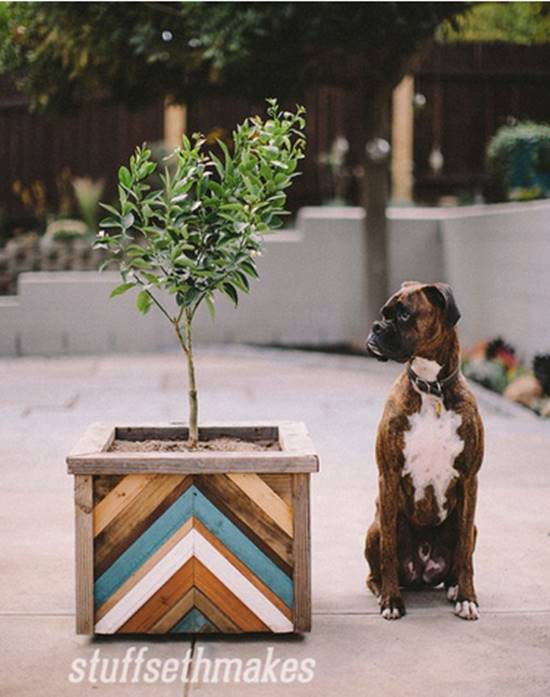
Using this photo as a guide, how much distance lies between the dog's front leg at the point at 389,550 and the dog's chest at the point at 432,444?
3.2 inches

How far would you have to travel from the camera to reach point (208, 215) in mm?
4445

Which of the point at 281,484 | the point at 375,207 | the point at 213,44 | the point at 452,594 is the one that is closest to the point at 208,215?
the point at 281,484

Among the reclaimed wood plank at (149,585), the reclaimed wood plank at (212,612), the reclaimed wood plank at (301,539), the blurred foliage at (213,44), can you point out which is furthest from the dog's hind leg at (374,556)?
the blurred foliage at (213,44)

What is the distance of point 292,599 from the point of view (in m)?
4.38

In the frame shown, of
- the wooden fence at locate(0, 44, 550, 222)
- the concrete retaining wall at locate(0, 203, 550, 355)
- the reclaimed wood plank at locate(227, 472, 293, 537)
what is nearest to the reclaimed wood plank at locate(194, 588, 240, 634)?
the reclaimed wood plank at locate(227, 472, 293, 537)

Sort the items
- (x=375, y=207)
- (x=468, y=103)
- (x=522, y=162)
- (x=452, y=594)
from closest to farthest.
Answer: (x=452, y=594) → (x=522, y=162) → (x=375, y=207) → (x=468, y=103)

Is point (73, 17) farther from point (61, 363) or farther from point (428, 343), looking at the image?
point (428, 343)

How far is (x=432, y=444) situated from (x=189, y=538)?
944 mm

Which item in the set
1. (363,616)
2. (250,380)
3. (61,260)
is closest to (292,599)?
(363,616)

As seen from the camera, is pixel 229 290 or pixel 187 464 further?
pixel 229 290

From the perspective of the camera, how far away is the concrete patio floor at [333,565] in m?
4.07

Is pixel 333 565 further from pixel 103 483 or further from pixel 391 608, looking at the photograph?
pixel 103 483

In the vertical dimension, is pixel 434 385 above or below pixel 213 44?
below

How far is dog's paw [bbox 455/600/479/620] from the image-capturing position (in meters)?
4.61
